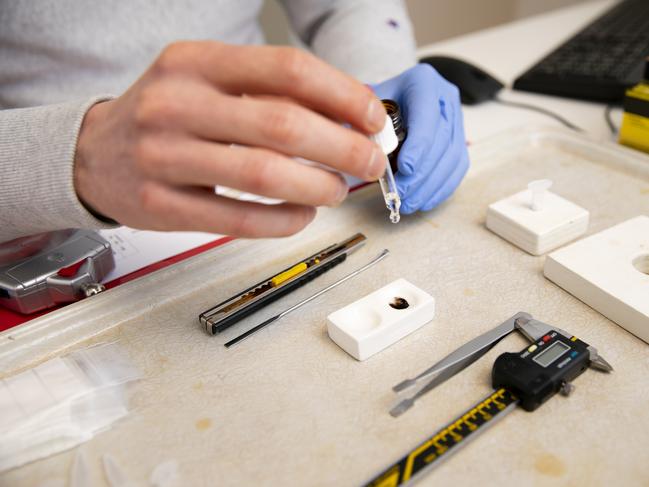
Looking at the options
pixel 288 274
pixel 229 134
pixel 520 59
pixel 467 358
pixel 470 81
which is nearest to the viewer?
pixel 229 134

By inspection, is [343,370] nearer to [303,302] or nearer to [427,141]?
[303,302]

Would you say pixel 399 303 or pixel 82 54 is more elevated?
pixel 82 54

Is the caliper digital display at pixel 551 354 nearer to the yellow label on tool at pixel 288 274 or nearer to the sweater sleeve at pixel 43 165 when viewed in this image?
the yellow label on tool at pixel 288 274

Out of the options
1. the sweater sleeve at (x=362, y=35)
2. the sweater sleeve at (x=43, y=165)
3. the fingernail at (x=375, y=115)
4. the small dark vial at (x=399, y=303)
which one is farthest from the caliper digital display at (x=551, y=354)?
the sweater sleeve at (x=362, y=35)

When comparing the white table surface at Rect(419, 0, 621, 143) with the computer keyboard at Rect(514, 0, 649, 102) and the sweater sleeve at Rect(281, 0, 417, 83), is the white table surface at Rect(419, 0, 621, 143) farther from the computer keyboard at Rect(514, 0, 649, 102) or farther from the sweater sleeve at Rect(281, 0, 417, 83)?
the sweater sleeve at Rect(281, 0, 417, 83)

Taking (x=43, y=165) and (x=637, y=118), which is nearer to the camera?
(x=43, y=165)

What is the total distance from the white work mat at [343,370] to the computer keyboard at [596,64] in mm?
373

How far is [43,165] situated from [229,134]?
214mm

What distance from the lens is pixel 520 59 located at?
129 centimetres

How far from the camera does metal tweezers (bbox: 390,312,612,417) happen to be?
1.56 ft

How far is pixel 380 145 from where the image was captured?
503mm

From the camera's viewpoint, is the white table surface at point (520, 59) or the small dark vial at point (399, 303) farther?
the white table surface at point (520, 59)

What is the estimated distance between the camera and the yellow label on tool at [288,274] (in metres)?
0.60

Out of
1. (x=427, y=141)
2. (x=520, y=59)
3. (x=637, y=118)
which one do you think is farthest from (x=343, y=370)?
(x=520, y=59)
